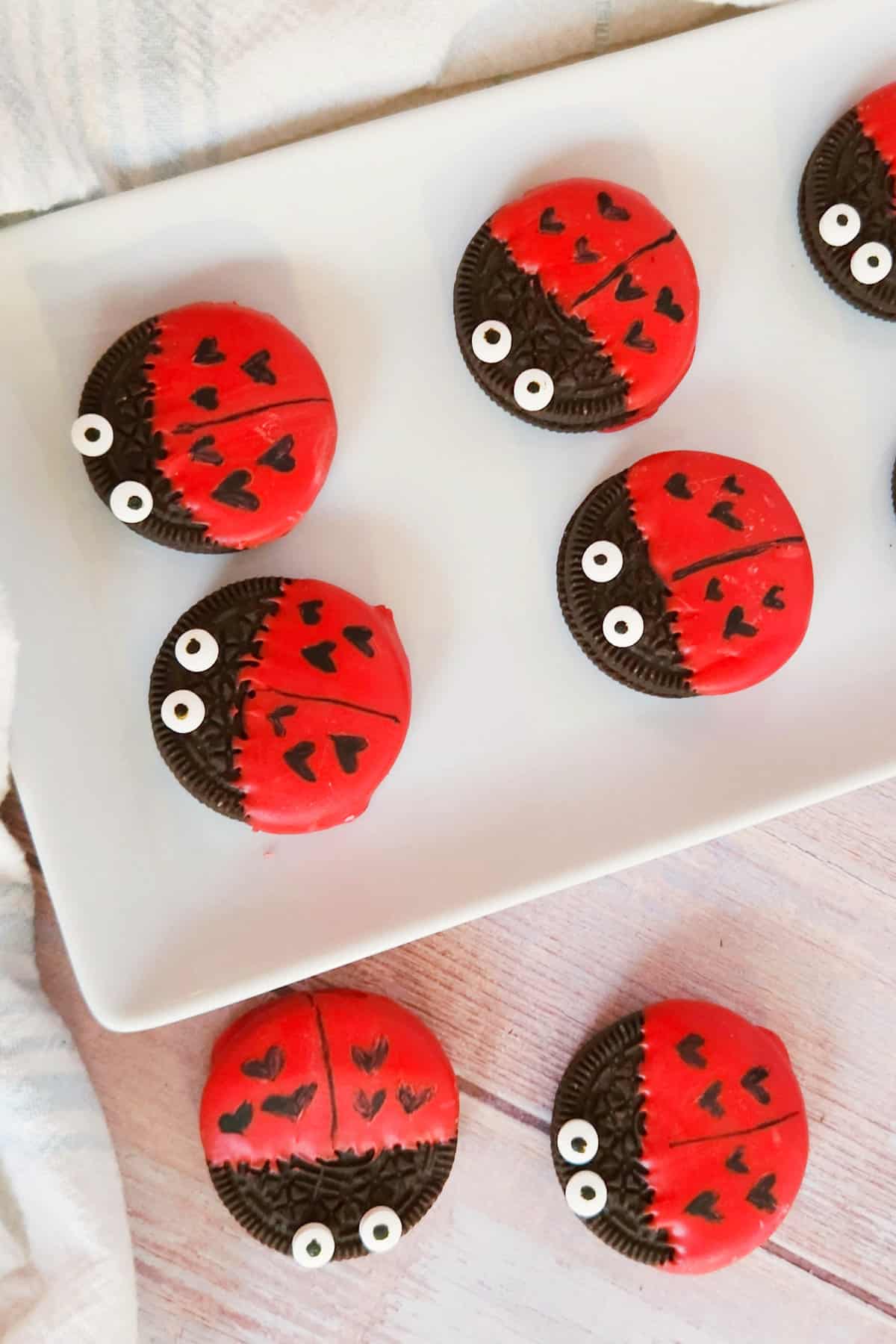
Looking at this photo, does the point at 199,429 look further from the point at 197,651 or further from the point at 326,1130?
the point at 326,1130

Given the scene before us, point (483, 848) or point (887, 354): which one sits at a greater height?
point (887, 354)

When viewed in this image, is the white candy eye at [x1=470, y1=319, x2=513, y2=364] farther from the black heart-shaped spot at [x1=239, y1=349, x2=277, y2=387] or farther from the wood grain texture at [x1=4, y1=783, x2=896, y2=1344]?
the wood grain texture at [x1=4, y1=783, x2=896, y2=1344]

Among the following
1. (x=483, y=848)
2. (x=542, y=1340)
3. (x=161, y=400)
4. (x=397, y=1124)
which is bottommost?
(x=542, y=1340)

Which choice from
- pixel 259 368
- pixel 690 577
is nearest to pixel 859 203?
pixel 690 577

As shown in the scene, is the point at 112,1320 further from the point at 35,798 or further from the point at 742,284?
the point at 742,284

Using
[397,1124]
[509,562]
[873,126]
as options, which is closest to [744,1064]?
[397,1124]

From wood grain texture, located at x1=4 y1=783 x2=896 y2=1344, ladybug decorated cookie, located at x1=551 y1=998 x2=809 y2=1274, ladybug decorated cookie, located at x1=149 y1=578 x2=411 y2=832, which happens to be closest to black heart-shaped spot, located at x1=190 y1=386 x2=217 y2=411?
ladybug decorated cookie, located at x1=149 y1=578 x2=411 y2=832

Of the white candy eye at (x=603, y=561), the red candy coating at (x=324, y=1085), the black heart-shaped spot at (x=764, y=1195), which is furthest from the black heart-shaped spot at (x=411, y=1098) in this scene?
the white candy eye at (x=603, y=561)
